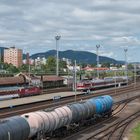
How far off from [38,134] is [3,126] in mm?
6062

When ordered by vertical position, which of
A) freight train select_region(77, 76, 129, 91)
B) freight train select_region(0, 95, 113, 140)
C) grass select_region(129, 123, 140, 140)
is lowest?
grass select_region(129, 123, 140, 140)

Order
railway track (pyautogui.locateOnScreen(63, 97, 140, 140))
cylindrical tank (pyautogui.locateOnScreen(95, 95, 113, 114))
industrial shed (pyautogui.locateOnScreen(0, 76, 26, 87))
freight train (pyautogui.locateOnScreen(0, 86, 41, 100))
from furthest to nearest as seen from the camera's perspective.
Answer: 1. industrial shed (pyautogui.locateOnScreen(0, 76, 26, 87))
2. freight train (pyautogui.locateOnScreen(0, 86, 41, 100))
3. cylindrical tank (pyautogui.locateOnScreen(95, 95, 113, 114))
4. railway track (pyautogui.locateOnScreen(63, 97, 140, 140))

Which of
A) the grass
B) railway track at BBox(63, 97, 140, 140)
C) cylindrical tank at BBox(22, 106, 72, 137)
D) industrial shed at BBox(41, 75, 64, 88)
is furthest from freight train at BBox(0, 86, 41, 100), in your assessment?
cylindrical tank at BBox(22, 106, 72, 137)

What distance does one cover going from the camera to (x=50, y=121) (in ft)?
120

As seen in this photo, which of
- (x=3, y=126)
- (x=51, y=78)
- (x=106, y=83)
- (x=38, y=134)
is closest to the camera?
(x=3, y=126)

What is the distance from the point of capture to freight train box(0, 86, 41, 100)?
282 feet

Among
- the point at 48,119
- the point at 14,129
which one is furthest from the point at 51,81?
the point at 14,129

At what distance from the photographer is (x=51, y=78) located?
408 ft

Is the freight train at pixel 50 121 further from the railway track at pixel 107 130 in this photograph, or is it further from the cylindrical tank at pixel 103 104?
the railway track at pixel 107 130

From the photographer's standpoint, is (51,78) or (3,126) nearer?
(3,126)

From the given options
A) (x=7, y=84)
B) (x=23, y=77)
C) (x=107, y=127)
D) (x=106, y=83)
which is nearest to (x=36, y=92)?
(x=7, y=84)

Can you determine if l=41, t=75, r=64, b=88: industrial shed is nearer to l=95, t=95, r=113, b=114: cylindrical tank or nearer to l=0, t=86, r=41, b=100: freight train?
l=0, t=86, r=41, b=100: freight train

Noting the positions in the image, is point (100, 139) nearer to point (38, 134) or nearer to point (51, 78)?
point (38, 134)

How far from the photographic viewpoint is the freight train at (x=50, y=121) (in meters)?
29.8
